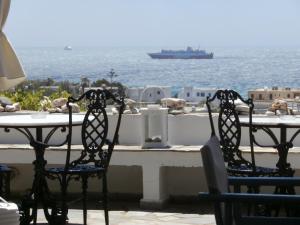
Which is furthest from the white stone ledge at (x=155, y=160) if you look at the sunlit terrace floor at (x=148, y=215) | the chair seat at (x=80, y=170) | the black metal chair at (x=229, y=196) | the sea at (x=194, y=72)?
the sea at (x=194, y=72)

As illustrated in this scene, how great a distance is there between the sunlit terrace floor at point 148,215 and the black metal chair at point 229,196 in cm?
227

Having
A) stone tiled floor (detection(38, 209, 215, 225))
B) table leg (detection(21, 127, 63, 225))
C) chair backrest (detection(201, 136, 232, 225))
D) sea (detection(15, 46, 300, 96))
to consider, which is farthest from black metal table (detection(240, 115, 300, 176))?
sea (detection(15, 46, 300, 96))

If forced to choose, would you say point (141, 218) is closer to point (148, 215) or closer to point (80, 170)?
point (148, 215)

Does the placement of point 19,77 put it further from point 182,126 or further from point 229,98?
point 182,126

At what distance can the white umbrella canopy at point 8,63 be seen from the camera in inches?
182

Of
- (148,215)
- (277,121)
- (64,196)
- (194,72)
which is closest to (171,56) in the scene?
(194,72)

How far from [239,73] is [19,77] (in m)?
60.1

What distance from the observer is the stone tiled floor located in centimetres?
561

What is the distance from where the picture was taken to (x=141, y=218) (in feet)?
19.0

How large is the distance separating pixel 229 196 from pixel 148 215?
123 inches

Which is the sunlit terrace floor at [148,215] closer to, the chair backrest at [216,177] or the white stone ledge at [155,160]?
the white stone ledge at [155,160]

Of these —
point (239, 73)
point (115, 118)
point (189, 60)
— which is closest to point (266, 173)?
point (115, 118)

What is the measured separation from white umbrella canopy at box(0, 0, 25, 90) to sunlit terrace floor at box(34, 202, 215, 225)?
141cm

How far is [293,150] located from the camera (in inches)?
248
